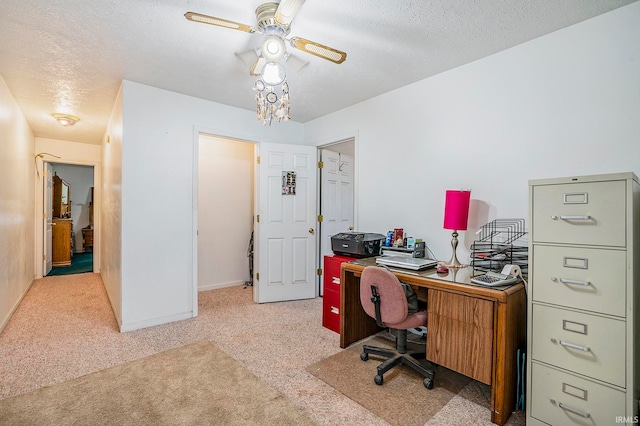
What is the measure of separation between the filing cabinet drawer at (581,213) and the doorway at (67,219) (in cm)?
682

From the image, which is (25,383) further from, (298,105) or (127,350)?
(298,105)

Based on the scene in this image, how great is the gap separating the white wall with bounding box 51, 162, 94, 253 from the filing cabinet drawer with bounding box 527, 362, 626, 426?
9.83 meters

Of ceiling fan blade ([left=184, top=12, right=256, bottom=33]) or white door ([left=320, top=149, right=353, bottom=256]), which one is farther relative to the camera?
white door ([left=320, top=149, right=353, bottom=256])

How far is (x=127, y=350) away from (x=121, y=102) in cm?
228

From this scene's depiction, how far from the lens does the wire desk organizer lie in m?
2.11

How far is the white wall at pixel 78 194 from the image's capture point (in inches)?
309

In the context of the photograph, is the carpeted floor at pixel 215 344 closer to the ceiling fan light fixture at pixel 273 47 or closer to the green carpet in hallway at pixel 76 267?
the green carpet in hallway at pixel 76 267

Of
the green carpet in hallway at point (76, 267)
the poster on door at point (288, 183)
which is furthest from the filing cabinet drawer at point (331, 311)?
the green carpet in hallway at point (76, 267)

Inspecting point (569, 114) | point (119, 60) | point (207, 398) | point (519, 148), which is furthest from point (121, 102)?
point (569, 114)

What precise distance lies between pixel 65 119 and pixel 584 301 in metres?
5.51

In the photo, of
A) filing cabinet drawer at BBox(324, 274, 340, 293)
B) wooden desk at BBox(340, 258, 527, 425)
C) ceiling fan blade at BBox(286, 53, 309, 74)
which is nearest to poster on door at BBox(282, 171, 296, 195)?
filing cabinet drawer at BBox(324, 274, 340, 293)

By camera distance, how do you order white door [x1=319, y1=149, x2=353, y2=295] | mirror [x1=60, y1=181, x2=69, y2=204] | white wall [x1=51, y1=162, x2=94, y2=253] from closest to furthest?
white door [x1=319, y1=149, x2=353, y2=295], mirror [x1=60, y1=181, x2=69, y2=204], white wall [x1=51, y1=162, x2=94, y2=253]

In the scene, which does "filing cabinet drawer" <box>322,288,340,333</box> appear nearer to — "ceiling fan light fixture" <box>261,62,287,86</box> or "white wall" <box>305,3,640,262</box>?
"white wall" <box>305,3,640,262</box>

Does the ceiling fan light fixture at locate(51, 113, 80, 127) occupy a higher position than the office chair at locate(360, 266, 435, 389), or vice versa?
the ceiling fan light fixture at locate(51, 113, 80, 127)
